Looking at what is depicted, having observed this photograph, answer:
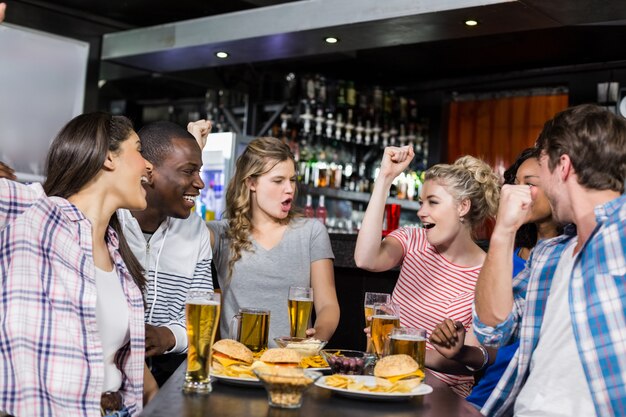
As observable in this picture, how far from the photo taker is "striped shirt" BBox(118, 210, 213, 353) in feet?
8.68

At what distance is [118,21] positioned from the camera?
21.6 feet

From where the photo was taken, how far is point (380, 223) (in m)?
2.81

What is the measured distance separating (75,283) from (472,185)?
5.07ft

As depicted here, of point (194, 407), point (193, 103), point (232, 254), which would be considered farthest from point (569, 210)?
point (193, 103)

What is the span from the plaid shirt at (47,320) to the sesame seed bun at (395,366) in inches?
25.0

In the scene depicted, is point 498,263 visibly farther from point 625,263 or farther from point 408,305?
point 408,305

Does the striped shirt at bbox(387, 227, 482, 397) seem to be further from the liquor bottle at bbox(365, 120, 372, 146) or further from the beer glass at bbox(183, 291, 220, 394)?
the liquor bottle at bbox(365, 120, 372, 146)

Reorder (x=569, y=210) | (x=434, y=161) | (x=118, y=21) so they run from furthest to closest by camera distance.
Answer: (x=434, y=161) < (x=118, y=21) < (x=569, y=210)

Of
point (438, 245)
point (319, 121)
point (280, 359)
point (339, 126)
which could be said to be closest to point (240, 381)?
point (280, 359)

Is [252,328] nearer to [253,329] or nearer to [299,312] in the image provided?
[253,329]

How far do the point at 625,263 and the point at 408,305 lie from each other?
1215 mm

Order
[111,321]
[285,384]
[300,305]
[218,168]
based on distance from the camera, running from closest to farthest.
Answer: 1. [285,384]
2. [111,321]
3. [300,305]
4. [218,168]

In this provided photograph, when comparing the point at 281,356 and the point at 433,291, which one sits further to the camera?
the point at 433,291

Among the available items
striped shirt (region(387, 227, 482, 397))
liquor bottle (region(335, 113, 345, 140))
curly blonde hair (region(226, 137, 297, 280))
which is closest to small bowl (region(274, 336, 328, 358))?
striped shirt (region(387, 227, 482, 397))
